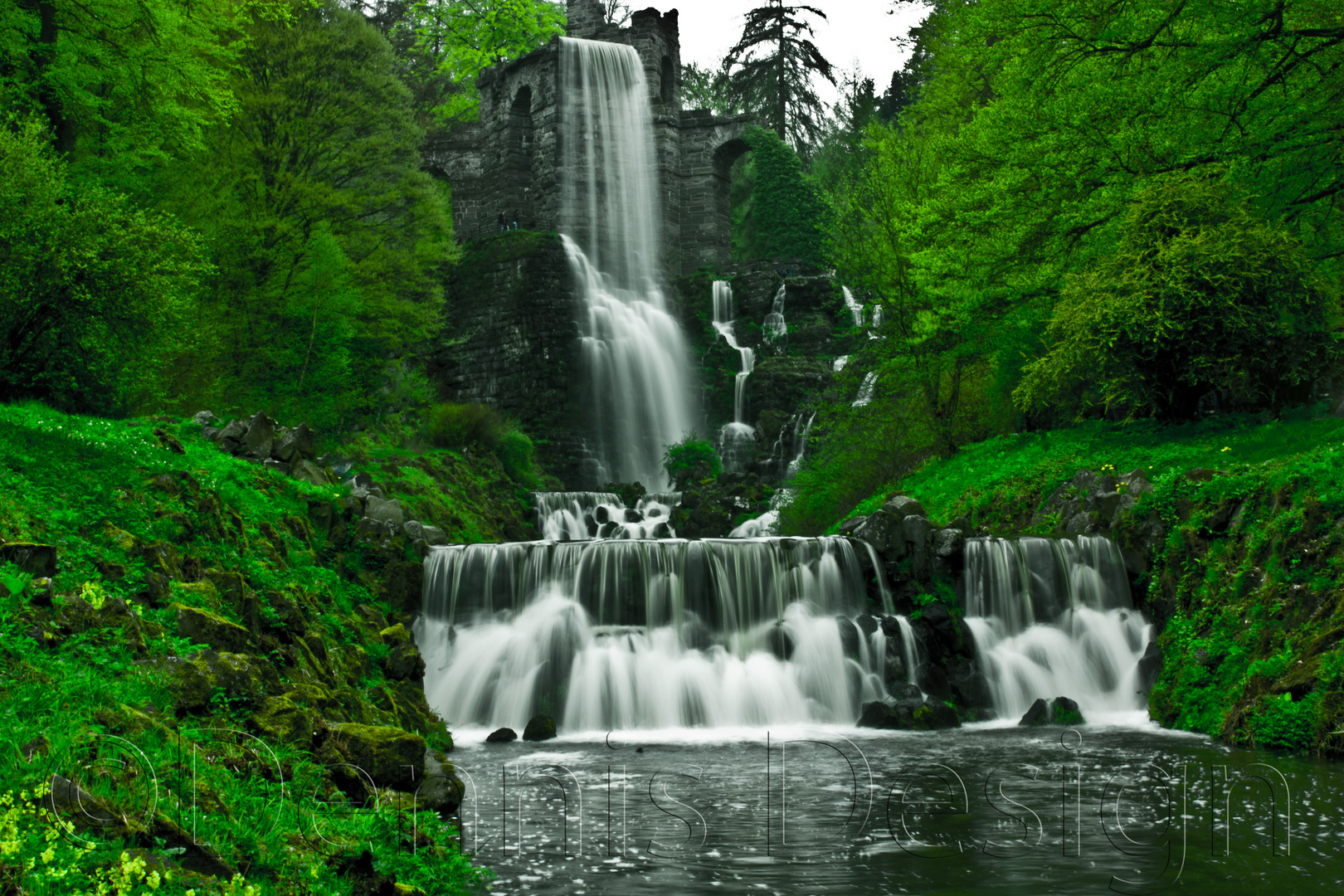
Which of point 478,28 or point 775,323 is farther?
point 775,323

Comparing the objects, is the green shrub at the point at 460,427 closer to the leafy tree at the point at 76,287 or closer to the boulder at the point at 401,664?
the leafy tree at the point at 76,287

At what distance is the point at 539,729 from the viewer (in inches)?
448

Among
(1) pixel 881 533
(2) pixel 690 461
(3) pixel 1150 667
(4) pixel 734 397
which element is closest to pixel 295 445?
(1) pixel 881 533

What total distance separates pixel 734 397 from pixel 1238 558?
75.5 feet

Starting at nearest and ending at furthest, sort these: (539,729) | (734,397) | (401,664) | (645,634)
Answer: (401,664), (539,729), (645,634), (734,397)

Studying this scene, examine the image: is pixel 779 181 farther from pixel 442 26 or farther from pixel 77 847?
pixel 77 847

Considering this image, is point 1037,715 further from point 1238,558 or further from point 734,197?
point 734,197

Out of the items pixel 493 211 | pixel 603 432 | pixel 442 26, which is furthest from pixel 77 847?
pixel 493 211

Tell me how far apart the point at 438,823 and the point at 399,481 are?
1499 cm

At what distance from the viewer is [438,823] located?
6141 millimetres

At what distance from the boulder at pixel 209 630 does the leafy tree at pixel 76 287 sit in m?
6.68

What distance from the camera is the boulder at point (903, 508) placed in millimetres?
14203

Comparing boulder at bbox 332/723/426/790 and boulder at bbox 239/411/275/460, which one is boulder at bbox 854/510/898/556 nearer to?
boulder at bbox 332/723/426/790

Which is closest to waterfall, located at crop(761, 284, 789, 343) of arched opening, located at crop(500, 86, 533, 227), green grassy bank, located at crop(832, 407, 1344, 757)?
arched opening, located at crop(500, 86, 533, 227)
